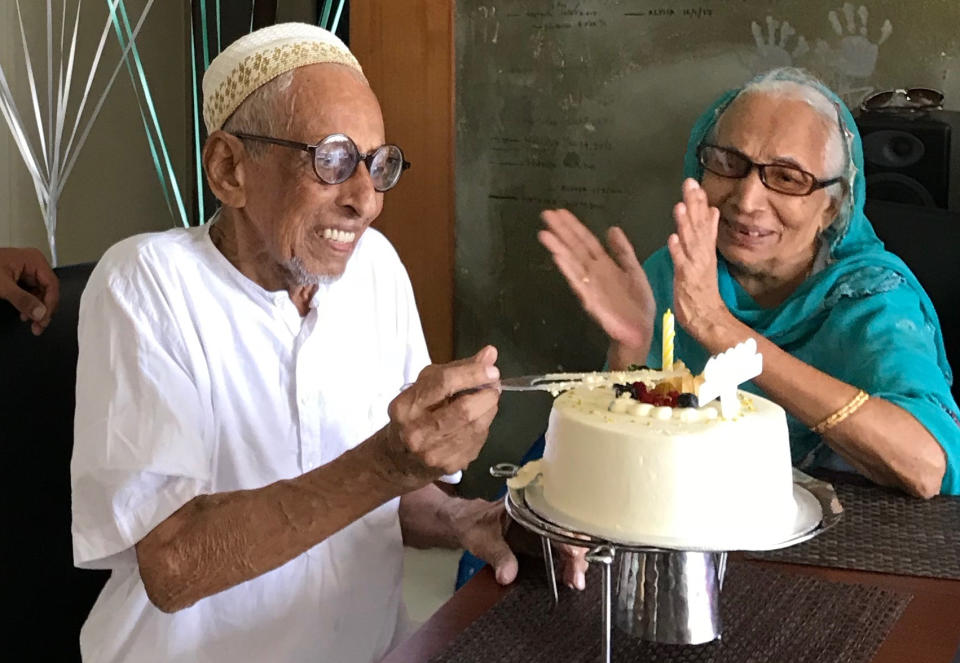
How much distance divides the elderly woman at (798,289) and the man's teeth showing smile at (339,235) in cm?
36

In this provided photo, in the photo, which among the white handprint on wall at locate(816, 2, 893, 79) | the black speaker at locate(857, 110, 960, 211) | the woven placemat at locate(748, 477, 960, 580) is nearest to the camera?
the woven placemat at locate(748, 477, 960, 580)

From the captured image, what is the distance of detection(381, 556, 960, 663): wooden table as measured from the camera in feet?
3.47

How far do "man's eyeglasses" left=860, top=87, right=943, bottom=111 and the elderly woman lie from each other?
25.9 inches

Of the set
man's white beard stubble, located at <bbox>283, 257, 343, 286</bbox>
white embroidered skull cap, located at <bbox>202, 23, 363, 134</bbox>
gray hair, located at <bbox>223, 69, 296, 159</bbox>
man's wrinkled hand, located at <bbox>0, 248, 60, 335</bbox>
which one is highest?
white embroidered skull cap, located at <bbox>202, 23, 363, 134</bbox>

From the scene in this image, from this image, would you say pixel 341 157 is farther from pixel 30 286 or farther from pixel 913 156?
pixel 913 156

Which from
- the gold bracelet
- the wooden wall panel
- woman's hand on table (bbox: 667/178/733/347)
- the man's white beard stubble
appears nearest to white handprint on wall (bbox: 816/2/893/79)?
the wooden wall panel

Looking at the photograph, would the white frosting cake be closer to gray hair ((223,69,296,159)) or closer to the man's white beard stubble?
the man's white beard stubble

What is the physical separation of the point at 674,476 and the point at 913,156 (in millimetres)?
1722

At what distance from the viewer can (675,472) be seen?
40.9 inches

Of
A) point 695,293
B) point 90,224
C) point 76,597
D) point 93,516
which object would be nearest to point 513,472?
point 93,516

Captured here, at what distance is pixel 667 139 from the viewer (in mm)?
2955

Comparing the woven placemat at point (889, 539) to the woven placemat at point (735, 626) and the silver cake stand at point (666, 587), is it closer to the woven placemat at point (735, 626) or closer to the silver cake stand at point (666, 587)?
the woven placemat at point (735, 626)

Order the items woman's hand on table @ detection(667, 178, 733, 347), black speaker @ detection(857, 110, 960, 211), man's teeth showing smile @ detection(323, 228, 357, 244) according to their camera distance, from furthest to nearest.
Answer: black speaker @ detection(857, 110, 960, 211) < woman's hand on table @ detection(667, 178, 733, 347) < man's teeth showing smile @ detection(323, 228, 357, 244)

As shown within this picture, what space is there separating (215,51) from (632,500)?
8.71 ft
